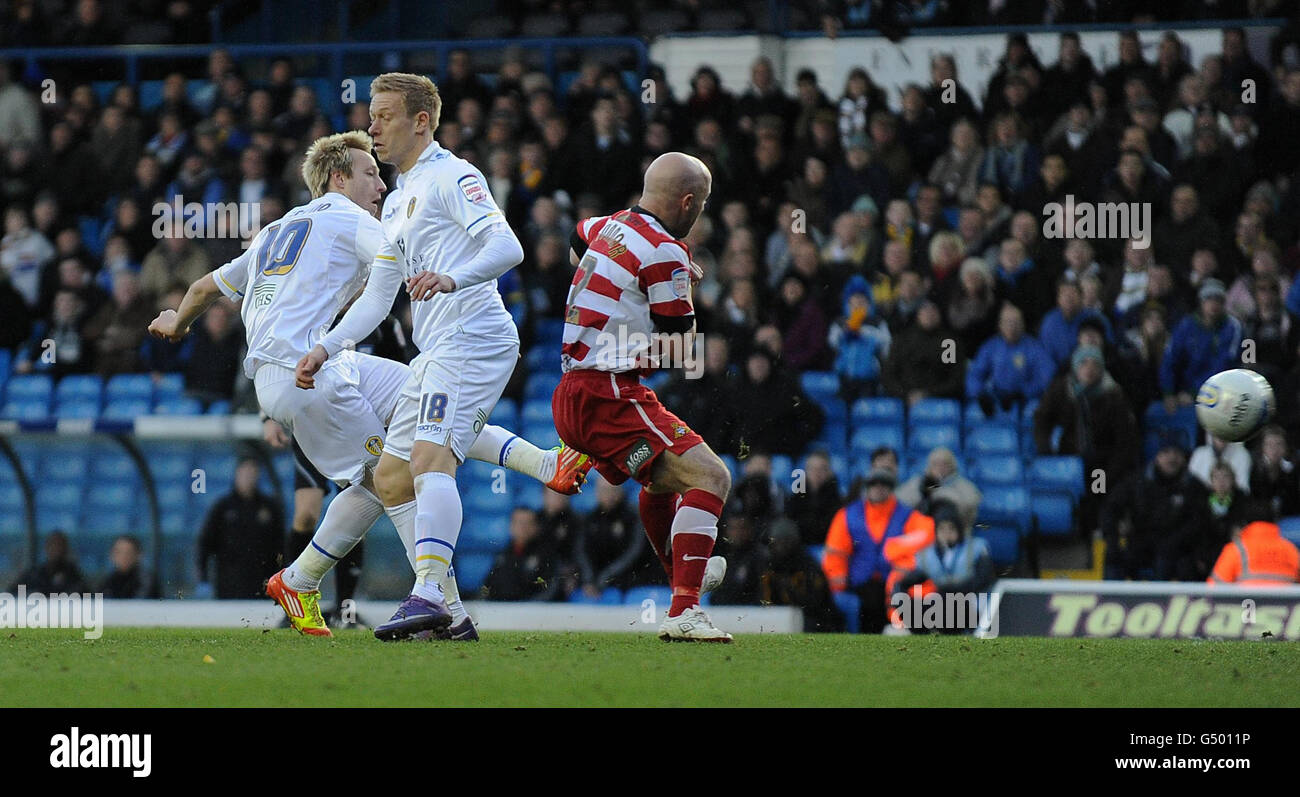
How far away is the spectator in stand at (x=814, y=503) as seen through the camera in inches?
386

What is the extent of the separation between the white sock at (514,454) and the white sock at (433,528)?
65 cm

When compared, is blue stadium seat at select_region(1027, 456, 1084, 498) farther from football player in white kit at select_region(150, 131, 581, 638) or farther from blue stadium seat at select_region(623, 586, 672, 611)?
football player in white kit at select_region(150, 131, 581, 638)

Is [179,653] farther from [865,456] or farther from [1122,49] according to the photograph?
[1122,49]

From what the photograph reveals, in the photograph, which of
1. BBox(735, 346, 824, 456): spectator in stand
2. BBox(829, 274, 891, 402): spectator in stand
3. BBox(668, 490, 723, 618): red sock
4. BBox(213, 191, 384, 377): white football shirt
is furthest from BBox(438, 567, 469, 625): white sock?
BBox(829, 274, 891, 402): spectator in stand

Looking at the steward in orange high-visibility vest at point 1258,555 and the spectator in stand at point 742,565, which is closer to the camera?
the spectator in stand at point 742,565

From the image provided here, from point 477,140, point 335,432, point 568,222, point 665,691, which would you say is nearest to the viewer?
point 665,691

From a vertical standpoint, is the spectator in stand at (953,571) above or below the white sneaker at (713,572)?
below

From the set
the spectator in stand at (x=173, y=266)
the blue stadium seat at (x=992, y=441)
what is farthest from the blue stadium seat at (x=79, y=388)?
the blue stadium seat at (x=992, y=441)

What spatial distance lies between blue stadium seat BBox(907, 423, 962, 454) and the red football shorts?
4.44 meters

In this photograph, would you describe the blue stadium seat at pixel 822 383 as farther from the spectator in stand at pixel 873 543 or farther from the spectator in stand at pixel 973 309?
the spectator in stand at pixel 873 543

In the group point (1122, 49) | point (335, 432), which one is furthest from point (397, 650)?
point (1122, 49)

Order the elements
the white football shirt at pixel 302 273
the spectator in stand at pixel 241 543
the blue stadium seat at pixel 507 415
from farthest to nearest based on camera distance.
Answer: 1. the blue stadium seat at pixel 507 415
2. the spectator in stand at pixel 241 543
3. the white football shirt at pixel 302 273

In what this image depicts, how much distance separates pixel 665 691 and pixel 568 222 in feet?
22.8

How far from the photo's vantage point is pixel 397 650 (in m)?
6.09
